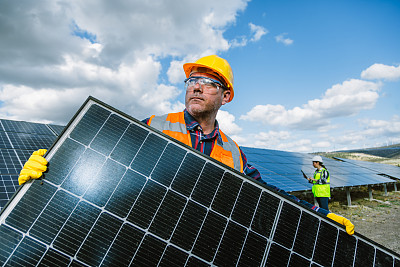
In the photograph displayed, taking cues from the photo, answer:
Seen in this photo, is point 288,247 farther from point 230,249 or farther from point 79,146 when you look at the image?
point 79,146

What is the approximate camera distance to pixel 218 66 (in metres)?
3.88

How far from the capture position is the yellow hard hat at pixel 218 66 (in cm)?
381

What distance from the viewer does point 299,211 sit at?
2.86 m

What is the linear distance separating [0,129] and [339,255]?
12346 mm

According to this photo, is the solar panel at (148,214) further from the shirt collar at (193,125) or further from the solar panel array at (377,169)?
the solar panel array at (377,169)

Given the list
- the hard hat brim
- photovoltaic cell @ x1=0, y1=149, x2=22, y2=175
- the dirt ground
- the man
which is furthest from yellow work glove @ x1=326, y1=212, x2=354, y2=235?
the dirt ground

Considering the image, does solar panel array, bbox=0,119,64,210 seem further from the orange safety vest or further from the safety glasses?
the safety glasses

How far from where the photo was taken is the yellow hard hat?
3814 mm

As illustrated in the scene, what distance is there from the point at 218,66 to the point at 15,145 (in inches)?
322

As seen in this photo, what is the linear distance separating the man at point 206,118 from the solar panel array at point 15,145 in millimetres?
4018

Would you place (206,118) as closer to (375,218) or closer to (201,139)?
(201,139)

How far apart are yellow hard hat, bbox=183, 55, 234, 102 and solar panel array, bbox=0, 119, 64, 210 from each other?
4.90 meters

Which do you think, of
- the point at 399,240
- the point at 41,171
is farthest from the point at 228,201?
the point at 399,240

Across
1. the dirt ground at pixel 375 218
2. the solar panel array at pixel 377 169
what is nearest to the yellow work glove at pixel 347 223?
the dirt ground at pixel 375 218
